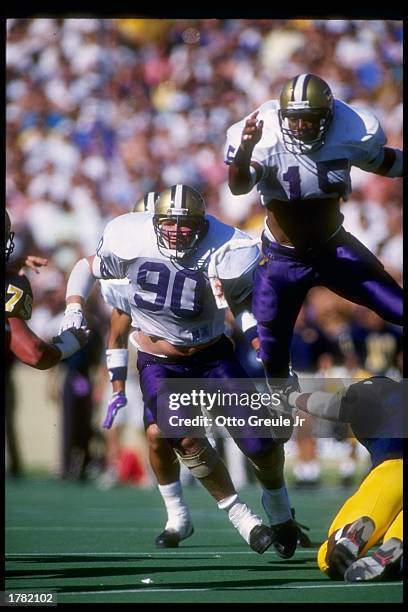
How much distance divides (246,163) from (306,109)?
13.2 inches

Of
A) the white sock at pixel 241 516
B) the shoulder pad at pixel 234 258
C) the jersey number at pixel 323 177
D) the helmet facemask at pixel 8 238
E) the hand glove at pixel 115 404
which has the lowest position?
the white sock at pixel 241 516

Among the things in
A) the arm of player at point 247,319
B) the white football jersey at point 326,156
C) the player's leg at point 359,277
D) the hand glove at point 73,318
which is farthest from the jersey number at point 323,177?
the hand glove at point 73,318

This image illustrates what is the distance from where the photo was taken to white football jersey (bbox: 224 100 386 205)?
466cm

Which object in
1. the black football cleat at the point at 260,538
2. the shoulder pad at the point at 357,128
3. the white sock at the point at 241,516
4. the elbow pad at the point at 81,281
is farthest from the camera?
the elbow pad at the point at 81,281

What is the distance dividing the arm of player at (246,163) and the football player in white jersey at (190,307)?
26cm

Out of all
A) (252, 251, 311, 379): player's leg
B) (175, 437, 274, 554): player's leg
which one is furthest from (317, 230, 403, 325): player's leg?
(175, 437, 274, 554): player's leg

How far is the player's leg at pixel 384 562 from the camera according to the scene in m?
3.64

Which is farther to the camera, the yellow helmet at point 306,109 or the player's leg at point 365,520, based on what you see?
the yellow helmet at point 306,109

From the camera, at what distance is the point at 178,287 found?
15.4ft

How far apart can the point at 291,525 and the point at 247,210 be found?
465 centimetres

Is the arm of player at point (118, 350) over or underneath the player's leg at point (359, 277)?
underneath

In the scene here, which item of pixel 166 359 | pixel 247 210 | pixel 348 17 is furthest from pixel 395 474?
pixel 247 210

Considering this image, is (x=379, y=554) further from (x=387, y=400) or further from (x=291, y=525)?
(x=291, y=525)

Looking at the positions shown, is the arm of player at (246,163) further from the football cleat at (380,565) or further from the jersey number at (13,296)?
the football cleat at (380,565)
